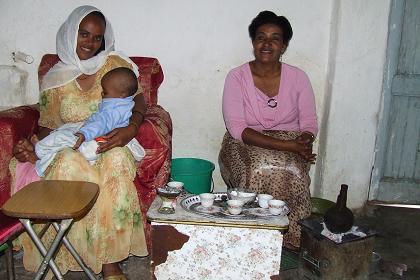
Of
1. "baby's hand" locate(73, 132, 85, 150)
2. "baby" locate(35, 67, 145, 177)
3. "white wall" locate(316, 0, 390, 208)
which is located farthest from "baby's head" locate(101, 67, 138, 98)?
"white wall" locate(316, 0, 390, 208)

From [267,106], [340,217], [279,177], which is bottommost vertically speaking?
[340,217]

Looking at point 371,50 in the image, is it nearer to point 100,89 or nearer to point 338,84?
point 338,84

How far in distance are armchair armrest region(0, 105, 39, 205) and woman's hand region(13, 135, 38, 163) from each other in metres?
0.04

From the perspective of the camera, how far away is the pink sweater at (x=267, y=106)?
3.25m

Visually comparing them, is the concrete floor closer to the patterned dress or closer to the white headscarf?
the patterned dress

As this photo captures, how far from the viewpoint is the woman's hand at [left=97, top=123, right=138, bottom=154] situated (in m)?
2.48

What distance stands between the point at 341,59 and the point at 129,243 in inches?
86.7

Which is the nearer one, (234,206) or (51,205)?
(51,205)

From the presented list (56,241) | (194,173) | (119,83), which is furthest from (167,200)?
(194,173)

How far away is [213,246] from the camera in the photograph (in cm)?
227

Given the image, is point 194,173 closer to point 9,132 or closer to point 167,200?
point 167,200

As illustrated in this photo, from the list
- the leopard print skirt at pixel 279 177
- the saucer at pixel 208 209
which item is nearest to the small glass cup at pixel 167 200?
the saucer at pixel 208 209

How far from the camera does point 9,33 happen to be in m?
3.69

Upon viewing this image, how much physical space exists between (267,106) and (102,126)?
50.3 inches
